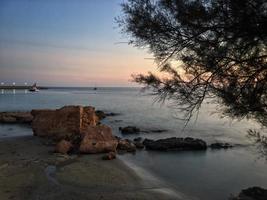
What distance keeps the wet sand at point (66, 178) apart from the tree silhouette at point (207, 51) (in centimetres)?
419

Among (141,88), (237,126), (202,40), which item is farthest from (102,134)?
(237,126)

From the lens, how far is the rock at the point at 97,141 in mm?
17141

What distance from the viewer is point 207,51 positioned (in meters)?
6.68

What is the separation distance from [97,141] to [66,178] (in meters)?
5.36

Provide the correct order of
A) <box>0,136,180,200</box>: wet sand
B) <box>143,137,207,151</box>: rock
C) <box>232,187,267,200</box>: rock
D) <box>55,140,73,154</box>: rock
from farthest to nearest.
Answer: <box>143,137,207,151</box>: rock < <box>55,140,73,154</box>: rock < <box>232,187,267,200</box>: rock < <box>0,136,180,200</box>: wet sand

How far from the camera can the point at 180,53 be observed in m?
7.03

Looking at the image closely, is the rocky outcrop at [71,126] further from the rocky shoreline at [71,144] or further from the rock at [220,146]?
the rock at [220,146]

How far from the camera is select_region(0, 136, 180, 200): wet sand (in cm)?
1026

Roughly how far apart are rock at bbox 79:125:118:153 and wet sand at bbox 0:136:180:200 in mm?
810

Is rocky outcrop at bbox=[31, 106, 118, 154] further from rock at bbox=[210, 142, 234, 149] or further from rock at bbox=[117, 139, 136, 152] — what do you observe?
rock at bbox=[210, 142, 234, 149]

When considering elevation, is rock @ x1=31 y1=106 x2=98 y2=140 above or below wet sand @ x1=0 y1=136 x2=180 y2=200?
above

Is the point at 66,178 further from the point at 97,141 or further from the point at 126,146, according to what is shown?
the point at 126,146

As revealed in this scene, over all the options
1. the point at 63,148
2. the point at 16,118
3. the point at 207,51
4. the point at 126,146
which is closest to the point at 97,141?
the point at 63,148

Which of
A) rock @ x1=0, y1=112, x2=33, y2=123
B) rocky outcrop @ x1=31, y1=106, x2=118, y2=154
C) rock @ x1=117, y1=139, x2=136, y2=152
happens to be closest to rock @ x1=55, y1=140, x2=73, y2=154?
rocky outcrop @ x1=31, y1=106, x2=118, y2=154
